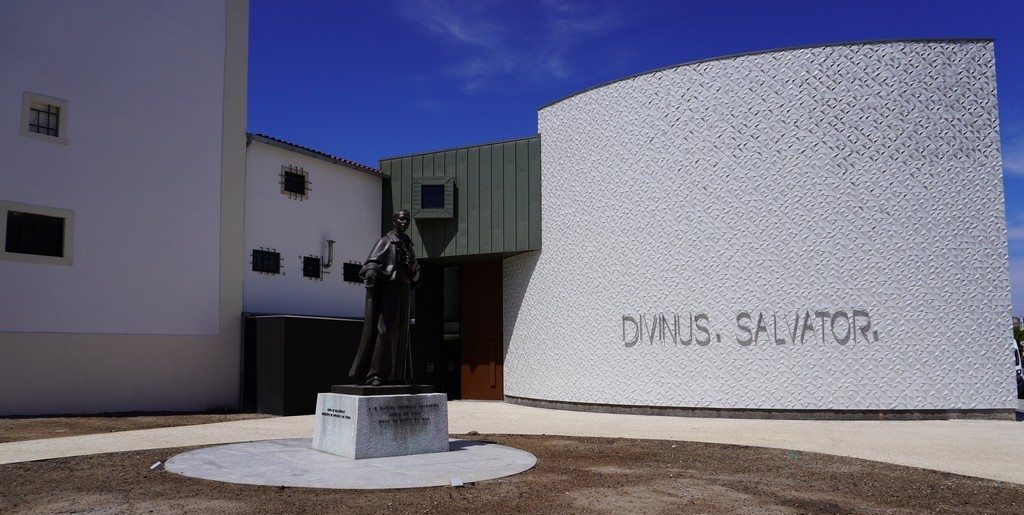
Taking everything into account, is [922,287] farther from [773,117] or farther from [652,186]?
[652,186]

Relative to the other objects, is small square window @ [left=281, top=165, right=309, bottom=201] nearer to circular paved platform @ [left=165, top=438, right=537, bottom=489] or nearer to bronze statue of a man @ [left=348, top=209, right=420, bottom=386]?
bronze statue of a man @ [left=348, top=209, right=420, bottom=386]

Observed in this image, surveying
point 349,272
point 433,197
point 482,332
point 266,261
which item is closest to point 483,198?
point 433,197

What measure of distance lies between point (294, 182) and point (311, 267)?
89.3 inches

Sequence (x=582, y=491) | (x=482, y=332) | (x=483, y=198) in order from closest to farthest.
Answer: (x=582, y=491) → (x=483, y=198) → (x=482, y=332)

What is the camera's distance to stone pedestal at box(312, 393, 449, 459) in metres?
9.20

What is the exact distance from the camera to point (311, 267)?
20469mm

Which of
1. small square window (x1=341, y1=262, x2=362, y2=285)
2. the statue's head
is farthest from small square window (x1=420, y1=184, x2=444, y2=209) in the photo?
the statue's head

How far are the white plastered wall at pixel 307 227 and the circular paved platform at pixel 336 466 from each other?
9.62 m

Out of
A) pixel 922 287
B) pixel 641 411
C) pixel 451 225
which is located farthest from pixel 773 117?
pixel 451 225

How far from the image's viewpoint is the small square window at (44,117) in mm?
15227

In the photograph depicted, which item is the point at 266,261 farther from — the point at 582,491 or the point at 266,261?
the point at 582,491

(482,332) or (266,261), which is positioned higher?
(266,261)

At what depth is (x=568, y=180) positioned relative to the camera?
64.1 ft

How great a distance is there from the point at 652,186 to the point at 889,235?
202 inches
